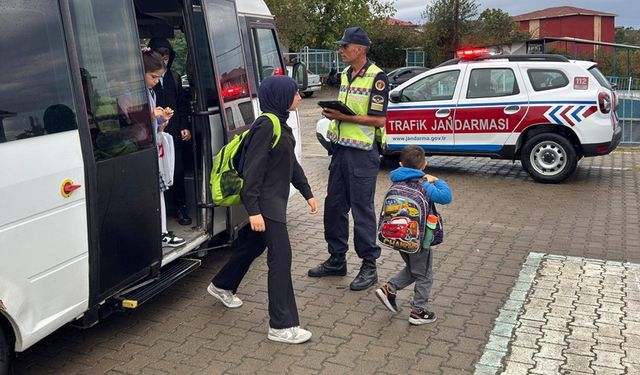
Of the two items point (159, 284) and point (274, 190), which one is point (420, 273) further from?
point (159, 284)

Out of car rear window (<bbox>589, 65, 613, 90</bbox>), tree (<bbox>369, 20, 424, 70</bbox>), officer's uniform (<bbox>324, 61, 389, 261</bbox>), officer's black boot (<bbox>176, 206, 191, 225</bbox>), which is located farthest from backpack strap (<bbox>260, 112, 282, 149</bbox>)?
tree (<bbox>369, 20, 424, 70</bbox>)

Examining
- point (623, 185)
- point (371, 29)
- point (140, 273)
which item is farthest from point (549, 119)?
point (371, 29)

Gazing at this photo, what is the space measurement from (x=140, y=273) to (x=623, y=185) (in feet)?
25.0

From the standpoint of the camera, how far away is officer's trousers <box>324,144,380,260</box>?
5.26m

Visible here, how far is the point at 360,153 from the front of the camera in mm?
5262

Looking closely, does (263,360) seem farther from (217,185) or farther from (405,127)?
(405,127)

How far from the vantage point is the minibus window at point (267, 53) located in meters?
6.62

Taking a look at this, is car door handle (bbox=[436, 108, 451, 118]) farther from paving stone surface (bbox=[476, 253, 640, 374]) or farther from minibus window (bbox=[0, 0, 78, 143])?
minibus window (bbox=[0, 0, 78, 143])

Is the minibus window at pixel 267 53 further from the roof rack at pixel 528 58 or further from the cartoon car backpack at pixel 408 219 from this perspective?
the roof rack at pixel 528 58

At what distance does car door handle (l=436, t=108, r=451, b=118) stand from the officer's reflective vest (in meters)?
4.89

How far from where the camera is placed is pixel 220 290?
4.96 m

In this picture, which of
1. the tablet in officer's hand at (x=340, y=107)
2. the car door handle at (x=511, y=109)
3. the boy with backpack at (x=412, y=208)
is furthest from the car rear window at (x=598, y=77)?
the boy with backpack at (x=412, y=208)

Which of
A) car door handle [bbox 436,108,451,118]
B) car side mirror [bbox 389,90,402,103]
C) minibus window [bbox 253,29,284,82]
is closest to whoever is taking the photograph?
minibus window [bbox 253,29,284,82]

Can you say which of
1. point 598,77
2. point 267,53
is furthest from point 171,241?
point 598,77
